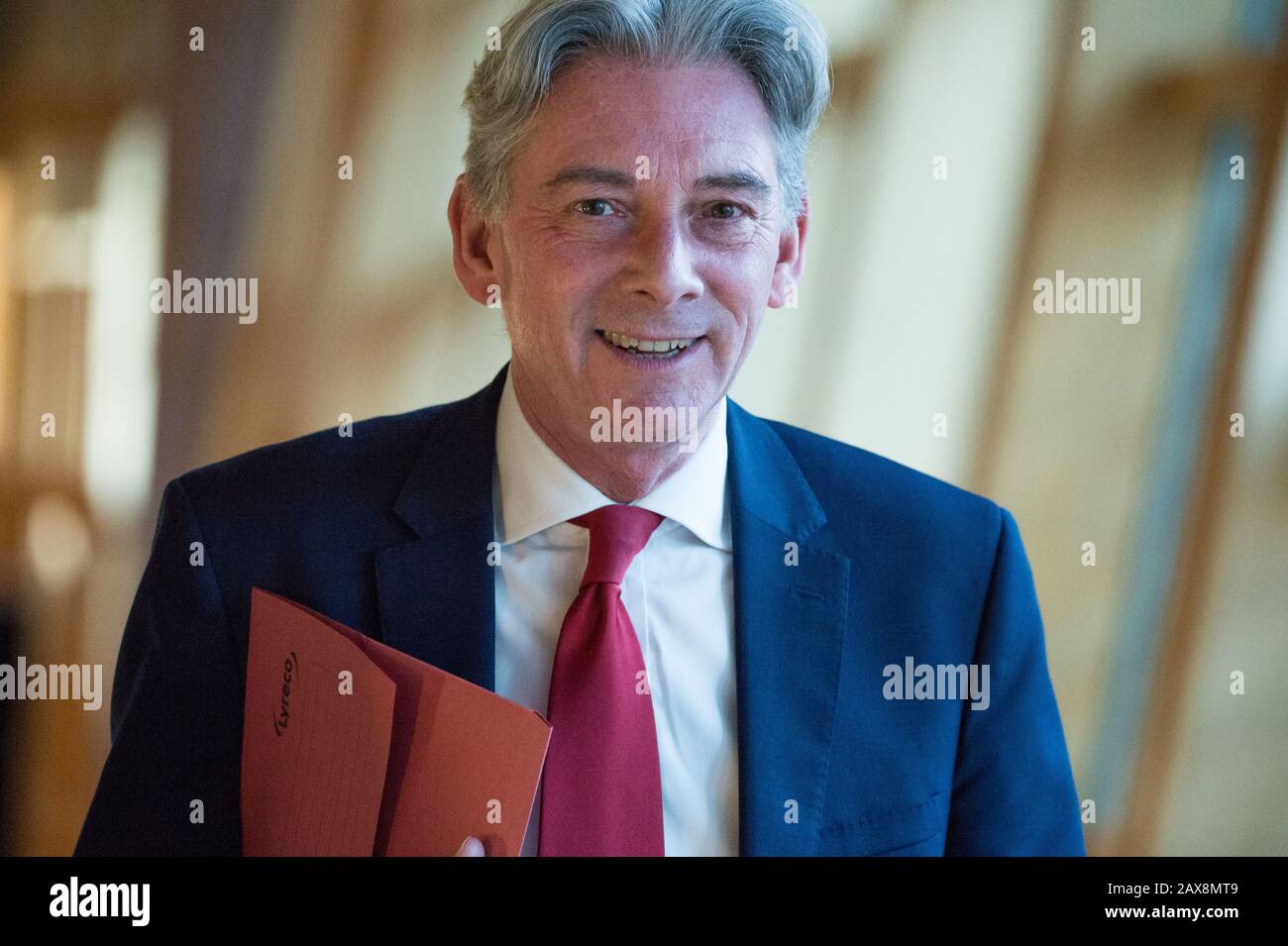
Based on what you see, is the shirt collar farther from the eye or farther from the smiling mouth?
the eye

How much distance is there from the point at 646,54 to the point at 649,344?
330mm

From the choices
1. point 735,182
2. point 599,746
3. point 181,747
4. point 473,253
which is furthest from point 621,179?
point 181,747

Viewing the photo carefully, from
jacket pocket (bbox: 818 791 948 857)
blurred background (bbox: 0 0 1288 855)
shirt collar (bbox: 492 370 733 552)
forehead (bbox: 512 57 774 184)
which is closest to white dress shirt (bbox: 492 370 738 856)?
shirt collar (bbox: 492 370 733 552)

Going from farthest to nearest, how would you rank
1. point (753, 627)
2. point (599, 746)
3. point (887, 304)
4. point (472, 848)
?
point (887, 304) → point (753, 627) → point (599, 746) → point (472, 848)

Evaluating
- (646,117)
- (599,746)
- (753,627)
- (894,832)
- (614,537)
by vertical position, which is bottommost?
(894,832)

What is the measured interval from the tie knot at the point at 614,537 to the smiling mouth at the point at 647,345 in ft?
0.62

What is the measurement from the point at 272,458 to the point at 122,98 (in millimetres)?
744

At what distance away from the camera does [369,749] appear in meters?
1.16

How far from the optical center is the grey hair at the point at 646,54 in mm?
1321

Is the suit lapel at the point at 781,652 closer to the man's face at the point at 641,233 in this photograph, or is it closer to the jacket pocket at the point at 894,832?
the jacket pocket at the point at 894,832

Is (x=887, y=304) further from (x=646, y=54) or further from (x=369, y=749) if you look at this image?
(x=369, y=749)

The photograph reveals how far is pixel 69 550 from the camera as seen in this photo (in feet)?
5.98

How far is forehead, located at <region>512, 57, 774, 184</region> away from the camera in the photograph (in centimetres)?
132
